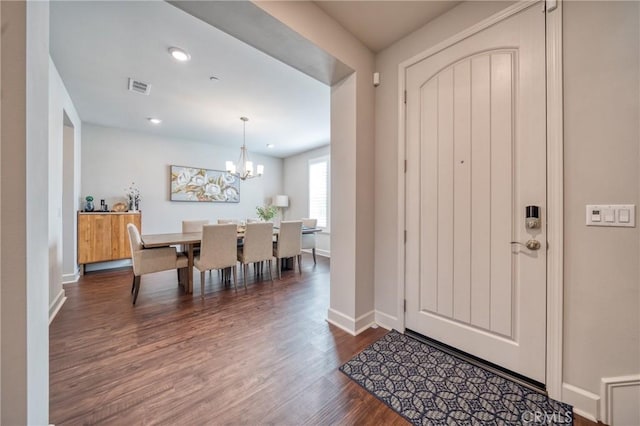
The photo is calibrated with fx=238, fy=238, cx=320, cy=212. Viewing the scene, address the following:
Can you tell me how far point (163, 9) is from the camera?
5.99 ft

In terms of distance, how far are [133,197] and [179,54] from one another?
3.43 m

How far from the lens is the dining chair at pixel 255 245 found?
11.2 feet

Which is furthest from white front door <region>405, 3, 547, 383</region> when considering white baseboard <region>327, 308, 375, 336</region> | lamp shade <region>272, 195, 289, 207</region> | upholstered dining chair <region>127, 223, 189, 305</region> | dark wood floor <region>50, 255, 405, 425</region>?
lamp shade <region>272, 195, 289, 207</region>

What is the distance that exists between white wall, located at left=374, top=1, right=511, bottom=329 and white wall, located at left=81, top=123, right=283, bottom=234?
4620mm

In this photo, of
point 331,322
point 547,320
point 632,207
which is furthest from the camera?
point 331,322

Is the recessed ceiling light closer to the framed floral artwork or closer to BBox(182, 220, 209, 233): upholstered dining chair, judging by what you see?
BBox(182, 220, 209, 233): upholstered dining chair

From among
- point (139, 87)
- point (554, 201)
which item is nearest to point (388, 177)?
point (554, 201)

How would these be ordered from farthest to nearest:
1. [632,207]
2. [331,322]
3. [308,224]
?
1. [308,224]
2. [331,322]
3. [632,207]

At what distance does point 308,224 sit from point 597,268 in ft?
14.3

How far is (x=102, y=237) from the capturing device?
3.99 metres

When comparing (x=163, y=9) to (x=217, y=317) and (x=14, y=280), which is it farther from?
(x=217, y=317)

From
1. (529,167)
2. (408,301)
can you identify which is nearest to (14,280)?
(408,301)

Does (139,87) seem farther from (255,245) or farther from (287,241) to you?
(287,241)

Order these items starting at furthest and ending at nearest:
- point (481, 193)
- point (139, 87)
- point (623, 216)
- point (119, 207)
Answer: point (119, 207), point (139, 87), point (481, 193), point (623, 216)
